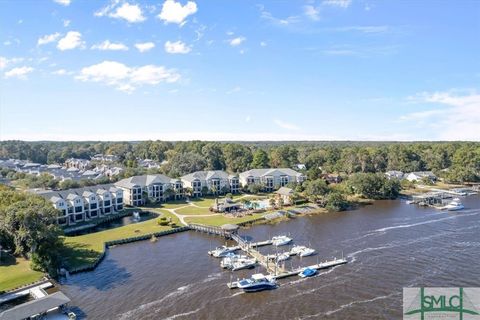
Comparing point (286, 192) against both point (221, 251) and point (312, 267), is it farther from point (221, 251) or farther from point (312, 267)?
point (312, 267)

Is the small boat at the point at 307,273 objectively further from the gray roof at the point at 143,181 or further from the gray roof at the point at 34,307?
the gray roof at the point at 143,181

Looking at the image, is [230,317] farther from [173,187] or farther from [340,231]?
[173,187]

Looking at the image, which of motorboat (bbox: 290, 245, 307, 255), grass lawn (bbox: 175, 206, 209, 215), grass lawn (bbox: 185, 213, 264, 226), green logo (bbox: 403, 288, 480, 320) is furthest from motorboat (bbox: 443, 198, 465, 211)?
grass lawn (bbox: 175, 206, 209, 215)

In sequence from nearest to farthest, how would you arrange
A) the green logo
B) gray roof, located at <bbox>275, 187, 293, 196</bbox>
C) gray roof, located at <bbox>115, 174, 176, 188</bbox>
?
1. the green logo
2. gray roof, located at <bbox>275, 187, 293, 196</bbox>
3. gray roof, located at <bbox>115, 174, 176, 188</bbox>

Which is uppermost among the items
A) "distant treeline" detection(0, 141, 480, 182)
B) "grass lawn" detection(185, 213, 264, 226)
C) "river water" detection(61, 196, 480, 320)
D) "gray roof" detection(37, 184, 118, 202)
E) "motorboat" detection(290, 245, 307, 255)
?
"distant treeline" detection(0, 141, 480, 182)

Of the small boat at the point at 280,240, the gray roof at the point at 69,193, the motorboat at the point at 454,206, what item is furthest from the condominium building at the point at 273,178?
the small boat at the point at 280,240

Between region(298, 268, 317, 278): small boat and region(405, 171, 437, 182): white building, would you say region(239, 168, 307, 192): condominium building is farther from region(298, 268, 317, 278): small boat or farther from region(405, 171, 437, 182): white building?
region(298, 268, 317, 278): small boat

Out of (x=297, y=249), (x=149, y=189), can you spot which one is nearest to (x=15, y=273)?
(x=297, y=249)
